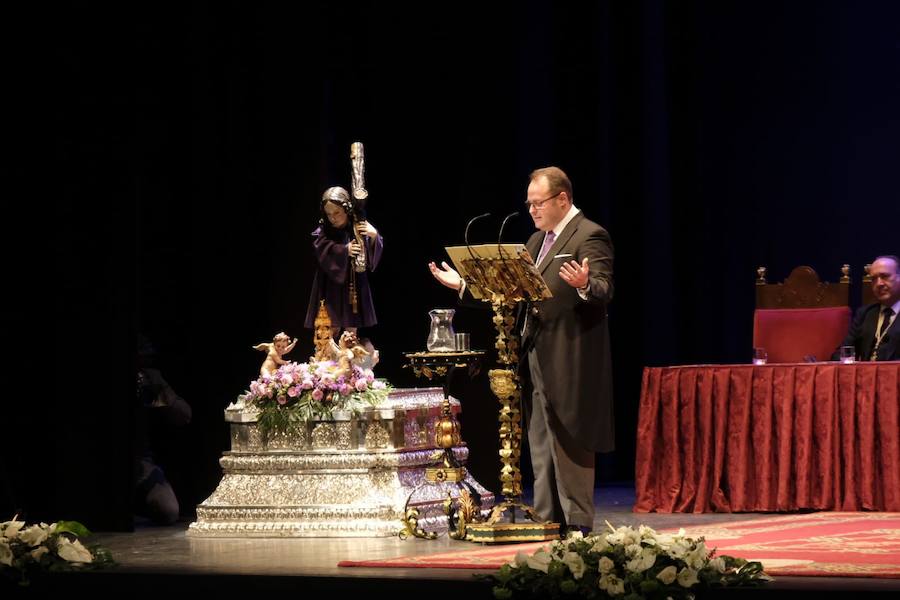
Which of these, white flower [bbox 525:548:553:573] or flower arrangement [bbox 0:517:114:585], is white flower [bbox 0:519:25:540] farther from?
white flower [bbox 525:548:553:573]

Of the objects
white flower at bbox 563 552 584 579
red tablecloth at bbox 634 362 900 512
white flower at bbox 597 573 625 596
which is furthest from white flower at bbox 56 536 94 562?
red tablecloth at bbox 634 362 900 512

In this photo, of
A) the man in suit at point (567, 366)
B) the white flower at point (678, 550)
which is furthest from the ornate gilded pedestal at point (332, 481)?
the white flower at point (678, 550)

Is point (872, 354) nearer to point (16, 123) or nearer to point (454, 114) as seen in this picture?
point (454, 114)

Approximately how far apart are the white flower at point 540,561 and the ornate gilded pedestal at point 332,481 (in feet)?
6.87

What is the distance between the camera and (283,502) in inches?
248

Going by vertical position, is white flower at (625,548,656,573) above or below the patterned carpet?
above

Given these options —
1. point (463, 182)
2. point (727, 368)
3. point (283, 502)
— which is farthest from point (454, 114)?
point (283, 502)

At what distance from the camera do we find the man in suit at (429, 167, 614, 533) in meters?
5.28

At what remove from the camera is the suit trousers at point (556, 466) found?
5.31m

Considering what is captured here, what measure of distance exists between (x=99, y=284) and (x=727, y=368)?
3059 millimetres

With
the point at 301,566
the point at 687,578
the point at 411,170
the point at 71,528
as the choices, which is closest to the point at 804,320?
the point at 411,170

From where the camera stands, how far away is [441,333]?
579 centimetres

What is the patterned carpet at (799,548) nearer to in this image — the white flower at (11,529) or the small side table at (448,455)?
the small side table at (448,455)

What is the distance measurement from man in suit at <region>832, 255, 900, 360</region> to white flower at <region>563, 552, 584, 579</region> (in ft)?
13.4
